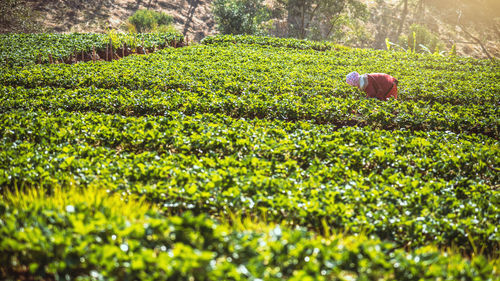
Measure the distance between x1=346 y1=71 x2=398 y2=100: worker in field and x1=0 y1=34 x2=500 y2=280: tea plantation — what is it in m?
0.41

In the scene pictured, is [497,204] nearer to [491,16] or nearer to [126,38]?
[126,38]

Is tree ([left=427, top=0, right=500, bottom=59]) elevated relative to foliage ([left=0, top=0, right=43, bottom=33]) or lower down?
elevated

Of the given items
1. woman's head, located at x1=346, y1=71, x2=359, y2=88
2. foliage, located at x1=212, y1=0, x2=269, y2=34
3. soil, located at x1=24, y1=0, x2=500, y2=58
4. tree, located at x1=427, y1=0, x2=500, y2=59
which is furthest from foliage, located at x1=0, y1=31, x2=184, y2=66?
tree, located at x1=427, y1=0, x2=500, y2=59

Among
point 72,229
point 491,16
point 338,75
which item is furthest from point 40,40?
point 491,16

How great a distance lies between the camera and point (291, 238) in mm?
2971

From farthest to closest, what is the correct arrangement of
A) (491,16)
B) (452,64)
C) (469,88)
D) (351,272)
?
(491,16) < (452,64) < (469,88) < (351,272)

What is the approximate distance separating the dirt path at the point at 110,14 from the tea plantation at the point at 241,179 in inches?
901

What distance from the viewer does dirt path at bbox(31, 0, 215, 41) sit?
100ft

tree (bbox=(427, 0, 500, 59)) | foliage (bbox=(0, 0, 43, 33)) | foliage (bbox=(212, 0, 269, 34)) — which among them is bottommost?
foliage (bbox=(0, 0, 43, 33))

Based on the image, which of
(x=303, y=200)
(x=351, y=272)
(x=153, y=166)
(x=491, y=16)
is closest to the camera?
(x=351, y=272)

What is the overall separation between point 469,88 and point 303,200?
31.4 feet

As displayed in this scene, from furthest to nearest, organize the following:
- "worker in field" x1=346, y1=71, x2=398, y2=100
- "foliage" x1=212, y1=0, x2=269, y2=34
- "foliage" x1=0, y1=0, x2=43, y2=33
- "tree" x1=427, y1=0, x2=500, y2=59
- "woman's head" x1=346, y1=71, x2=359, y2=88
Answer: "tree" x1=427, y1=0, x2=500, y2=59 → "foliage" x1=212, y1=0, x2=269, y2=34 → "foliage" x1=0, y1=0, x2=43, y2=33 → "woman's head" x1=346, y1=71, x2=359, y2=88 → "worker in field" x1=346, y1=71, x2=398, y2=100

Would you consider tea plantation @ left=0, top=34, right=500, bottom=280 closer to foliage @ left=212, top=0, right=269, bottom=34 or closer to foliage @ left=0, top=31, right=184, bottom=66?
foliage @ left=0, top=31, right=184, bottom=66

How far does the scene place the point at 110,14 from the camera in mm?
34188
